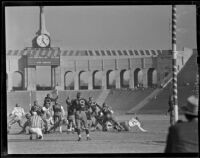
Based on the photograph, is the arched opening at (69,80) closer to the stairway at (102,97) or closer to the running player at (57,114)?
the running player at (57,114)

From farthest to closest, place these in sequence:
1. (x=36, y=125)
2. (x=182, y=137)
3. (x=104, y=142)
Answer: (x=36, y=125)
(x=104, y=142)
(x=182, y=137)

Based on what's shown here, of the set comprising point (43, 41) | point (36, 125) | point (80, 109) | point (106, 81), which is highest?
point (43, 41)

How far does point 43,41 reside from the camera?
33.1 feet

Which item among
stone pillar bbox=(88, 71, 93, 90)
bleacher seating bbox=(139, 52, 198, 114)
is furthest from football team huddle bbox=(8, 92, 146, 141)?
bleacher seating bbox=(139, 52, 198, 114)

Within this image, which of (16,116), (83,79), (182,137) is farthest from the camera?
(83,79)

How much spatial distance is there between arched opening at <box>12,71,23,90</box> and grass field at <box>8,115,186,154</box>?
72cm

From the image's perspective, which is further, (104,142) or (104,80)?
(104,80)

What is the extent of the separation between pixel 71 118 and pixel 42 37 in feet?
5.13

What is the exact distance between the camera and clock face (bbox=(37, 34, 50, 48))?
1005cm

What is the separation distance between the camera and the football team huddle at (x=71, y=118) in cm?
1045

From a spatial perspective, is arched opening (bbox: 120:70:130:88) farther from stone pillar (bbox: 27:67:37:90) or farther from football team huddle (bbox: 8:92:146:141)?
stone pillar (bbox: 27:67:37:90)

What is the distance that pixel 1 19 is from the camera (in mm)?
9727

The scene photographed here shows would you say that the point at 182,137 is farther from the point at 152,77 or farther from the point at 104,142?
the point at 152,77

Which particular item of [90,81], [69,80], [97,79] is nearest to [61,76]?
[69,80]
